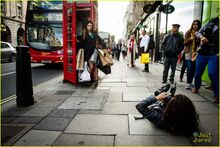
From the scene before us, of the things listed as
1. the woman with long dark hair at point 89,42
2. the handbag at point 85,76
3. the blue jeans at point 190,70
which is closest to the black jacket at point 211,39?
the blue jeans at point 190,70

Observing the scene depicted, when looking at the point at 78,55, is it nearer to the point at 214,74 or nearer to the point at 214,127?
the point at 214,74

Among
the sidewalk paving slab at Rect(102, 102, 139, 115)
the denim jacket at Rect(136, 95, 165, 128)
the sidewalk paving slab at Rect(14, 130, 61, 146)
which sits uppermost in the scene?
the denim jacket at Rect(136, 95, 165, 128)

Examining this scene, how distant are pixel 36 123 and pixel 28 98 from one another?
1.23 meters

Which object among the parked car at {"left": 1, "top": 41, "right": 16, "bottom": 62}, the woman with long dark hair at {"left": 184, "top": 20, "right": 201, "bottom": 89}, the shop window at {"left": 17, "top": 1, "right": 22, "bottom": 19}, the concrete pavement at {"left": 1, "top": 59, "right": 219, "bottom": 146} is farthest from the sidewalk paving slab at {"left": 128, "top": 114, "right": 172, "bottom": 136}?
the shop window at {"left": 17, "top": 1, "right": 22, "bottom": 19}

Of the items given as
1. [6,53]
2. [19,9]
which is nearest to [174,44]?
[6,53]

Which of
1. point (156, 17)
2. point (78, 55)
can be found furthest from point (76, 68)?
point (156, 17)

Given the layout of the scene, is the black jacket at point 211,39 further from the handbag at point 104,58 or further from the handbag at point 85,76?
the handbag at point 85,76

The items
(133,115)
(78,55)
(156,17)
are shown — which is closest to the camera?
(133,115)

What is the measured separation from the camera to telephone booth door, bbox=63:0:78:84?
743 centimetres

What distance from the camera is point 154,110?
3.72 m

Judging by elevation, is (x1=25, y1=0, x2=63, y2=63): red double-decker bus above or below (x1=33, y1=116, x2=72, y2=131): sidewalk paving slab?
above

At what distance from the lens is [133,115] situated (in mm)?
4309

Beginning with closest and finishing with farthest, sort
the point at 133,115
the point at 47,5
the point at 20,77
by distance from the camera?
the point at 133,115 < the point at 20,77 < the point at 47,5

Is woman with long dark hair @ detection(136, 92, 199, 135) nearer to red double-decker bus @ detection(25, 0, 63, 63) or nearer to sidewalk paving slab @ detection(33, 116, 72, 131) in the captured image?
sidewalk paving slab @ detection(33, 116, 72, 131)
